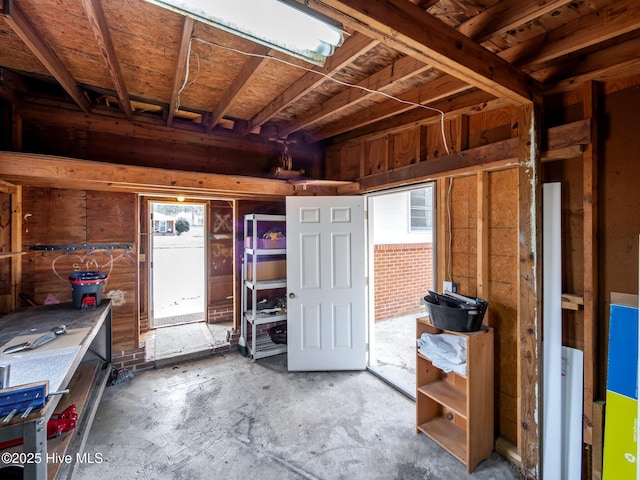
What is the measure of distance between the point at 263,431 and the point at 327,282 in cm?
155

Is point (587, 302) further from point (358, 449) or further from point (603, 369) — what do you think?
point (358, 449)

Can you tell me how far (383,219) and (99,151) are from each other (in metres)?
3.86

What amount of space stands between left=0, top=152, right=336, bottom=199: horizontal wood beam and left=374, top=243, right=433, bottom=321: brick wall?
2.10m

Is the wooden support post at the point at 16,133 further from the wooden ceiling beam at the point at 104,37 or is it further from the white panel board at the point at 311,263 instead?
the white panel board at the point at 311,263

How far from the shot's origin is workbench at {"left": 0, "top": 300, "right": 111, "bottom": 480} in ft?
3.66

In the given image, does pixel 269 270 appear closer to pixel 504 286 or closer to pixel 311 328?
pixel 311 328

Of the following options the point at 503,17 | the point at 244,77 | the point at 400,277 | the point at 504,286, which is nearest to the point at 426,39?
the point at 503,17

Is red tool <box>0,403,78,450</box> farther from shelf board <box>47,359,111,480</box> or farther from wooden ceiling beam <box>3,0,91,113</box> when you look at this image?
wooden ceiling beam <box>3,0,91,113</box>

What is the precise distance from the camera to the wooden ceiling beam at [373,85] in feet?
5.88

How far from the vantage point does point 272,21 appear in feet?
3.91

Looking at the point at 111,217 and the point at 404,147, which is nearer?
the point at 404,147

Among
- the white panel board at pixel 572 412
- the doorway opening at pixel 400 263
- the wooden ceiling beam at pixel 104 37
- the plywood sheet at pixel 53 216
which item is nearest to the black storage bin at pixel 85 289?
the plywood sheet at pixel 53 216

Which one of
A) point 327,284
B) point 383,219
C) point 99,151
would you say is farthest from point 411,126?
point 99,151

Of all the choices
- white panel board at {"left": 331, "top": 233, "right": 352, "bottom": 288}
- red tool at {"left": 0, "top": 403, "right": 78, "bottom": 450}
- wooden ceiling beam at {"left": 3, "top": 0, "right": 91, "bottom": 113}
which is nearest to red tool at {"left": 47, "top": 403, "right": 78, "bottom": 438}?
red tool at {"left": 0, "top": 403, "right": 78, "bottom": 450}
